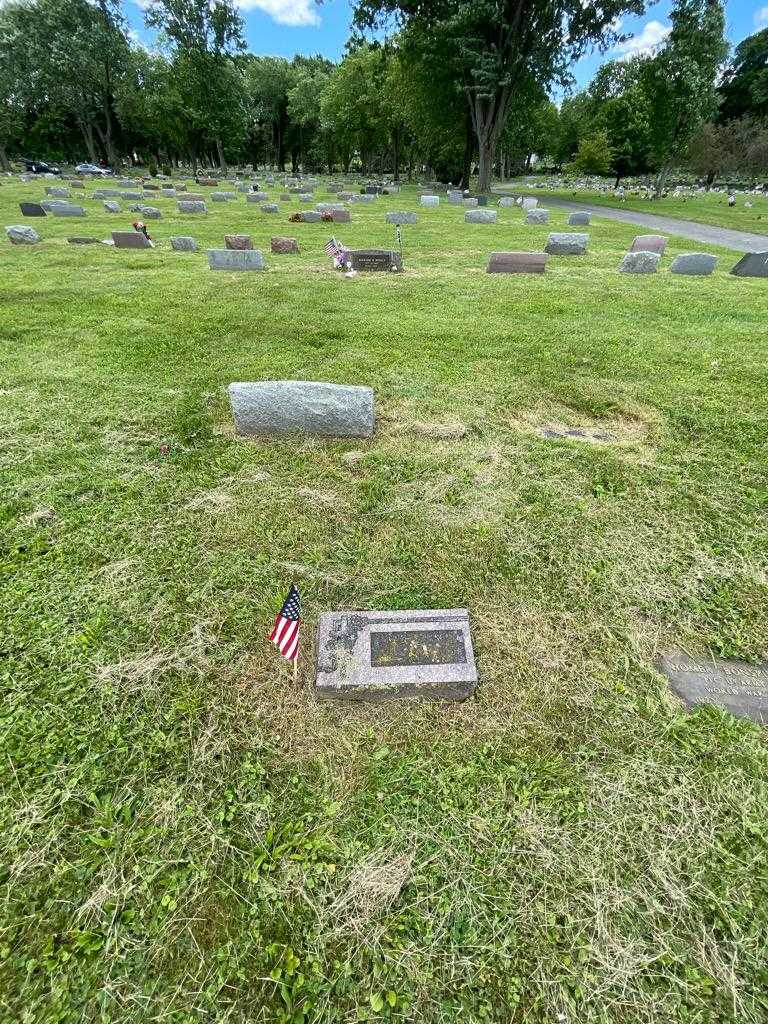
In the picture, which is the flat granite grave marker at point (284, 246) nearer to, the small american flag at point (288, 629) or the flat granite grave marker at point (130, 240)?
the flat granite grave marker at point (130, 240)

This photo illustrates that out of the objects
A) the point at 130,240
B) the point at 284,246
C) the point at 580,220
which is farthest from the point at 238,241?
the point at 580,220

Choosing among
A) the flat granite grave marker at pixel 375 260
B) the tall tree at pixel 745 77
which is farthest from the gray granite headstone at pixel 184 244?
the tall tree at pixel 745 77

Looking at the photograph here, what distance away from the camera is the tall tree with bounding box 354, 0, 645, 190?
75.2 feet

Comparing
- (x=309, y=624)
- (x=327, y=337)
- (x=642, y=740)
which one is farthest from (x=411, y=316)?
(x=642, y=740)

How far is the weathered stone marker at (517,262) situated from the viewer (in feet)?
35.3

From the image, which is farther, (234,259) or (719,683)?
(234,259)

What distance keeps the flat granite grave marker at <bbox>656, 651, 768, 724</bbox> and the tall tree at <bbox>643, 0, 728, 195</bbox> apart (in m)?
39.8

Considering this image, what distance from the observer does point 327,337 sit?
6910mm

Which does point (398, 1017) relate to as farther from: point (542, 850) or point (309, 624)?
point (309, 624)

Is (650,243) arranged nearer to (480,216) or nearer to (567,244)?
(567,244)

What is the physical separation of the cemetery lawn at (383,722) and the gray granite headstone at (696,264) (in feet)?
23.7

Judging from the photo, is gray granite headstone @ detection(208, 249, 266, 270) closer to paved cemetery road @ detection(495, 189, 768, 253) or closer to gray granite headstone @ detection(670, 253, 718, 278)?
gray granite headstone @ detection(670, 253, 718, 278)

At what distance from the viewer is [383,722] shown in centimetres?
232

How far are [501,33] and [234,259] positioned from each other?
24024 millimetres
